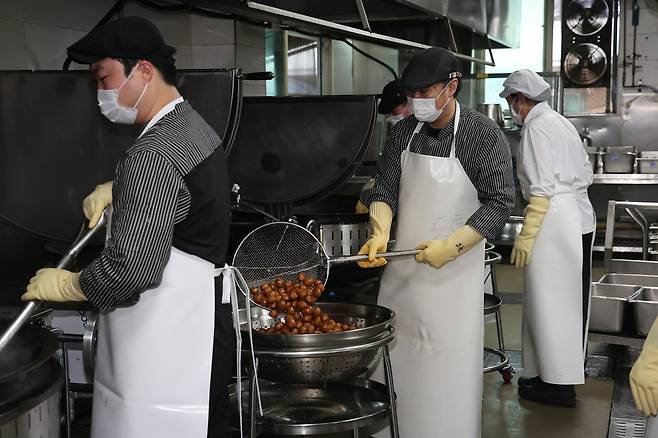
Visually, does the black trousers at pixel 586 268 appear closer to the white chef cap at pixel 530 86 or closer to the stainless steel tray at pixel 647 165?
the white chef cap at pixel 530 86

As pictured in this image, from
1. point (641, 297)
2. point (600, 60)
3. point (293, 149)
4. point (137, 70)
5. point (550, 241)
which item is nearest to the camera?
point (137, 70)

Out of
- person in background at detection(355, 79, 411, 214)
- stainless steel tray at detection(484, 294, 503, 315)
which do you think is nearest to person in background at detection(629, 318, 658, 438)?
stainless steel tray at detection(484, 294, 503, 315)

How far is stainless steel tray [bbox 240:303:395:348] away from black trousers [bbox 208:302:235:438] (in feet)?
0.78

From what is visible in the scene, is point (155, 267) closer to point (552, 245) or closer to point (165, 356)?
point (165, 356)

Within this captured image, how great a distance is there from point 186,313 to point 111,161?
94cm

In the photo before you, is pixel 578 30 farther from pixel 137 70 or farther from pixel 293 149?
pixel 137 70

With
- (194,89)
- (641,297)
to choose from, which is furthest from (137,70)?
(641,297)

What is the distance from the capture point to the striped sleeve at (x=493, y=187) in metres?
2.34

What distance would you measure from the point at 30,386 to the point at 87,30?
189cm

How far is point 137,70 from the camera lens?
5.05ft

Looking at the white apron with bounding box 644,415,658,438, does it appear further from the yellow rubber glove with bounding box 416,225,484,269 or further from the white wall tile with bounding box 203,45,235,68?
the white wall tile with bounding box 203,45,235,68

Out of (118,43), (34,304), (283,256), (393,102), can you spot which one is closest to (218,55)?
(393,102)

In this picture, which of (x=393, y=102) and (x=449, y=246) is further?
(x=393, y=102)

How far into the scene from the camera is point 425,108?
2346 mm
